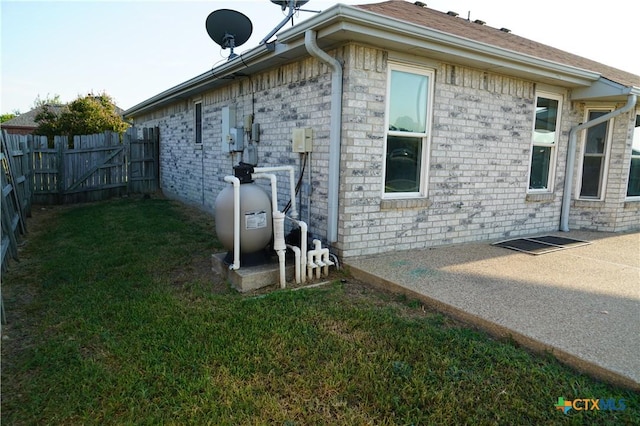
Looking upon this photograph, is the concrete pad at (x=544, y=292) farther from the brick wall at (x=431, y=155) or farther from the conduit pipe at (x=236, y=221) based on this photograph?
the conduit pipe at (x=236, y=221)

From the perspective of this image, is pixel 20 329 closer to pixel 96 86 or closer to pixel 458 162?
pixel 458 162

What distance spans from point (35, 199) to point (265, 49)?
27.6 ft

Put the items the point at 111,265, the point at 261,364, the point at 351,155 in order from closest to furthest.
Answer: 1. the point at 261,364
2. the point at 351,155
3. the point at 111,265

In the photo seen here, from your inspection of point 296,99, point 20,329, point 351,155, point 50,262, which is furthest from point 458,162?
point 50,262

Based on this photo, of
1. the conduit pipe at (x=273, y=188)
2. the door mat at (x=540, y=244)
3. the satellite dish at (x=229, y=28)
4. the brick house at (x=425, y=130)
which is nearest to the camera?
the conduit pipe at (x=273, y=188)

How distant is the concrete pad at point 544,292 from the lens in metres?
2.76

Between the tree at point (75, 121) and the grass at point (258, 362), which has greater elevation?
the tree at point (75, 121)

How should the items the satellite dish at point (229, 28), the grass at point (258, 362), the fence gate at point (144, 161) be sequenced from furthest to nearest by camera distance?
1. the fence gate at point (144, 161)
2. the satellite dish at point (229, 28)
3. the grass at point (258, 362)

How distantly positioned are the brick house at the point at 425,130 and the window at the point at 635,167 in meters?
0.04

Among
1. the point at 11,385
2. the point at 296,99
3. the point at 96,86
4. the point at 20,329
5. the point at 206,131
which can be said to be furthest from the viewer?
the point at 96,86

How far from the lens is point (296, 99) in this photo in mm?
5422

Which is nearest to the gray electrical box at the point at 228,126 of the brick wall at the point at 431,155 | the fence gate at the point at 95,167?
the brick wall at the point at 431,155

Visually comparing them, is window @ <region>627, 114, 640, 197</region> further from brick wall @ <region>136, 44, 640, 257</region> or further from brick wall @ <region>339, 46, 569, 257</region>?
brick wall @ <region>339, 46, 569, 257</region>

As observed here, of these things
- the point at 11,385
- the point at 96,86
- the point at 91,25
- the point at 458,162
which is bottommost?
the point at 11,385
